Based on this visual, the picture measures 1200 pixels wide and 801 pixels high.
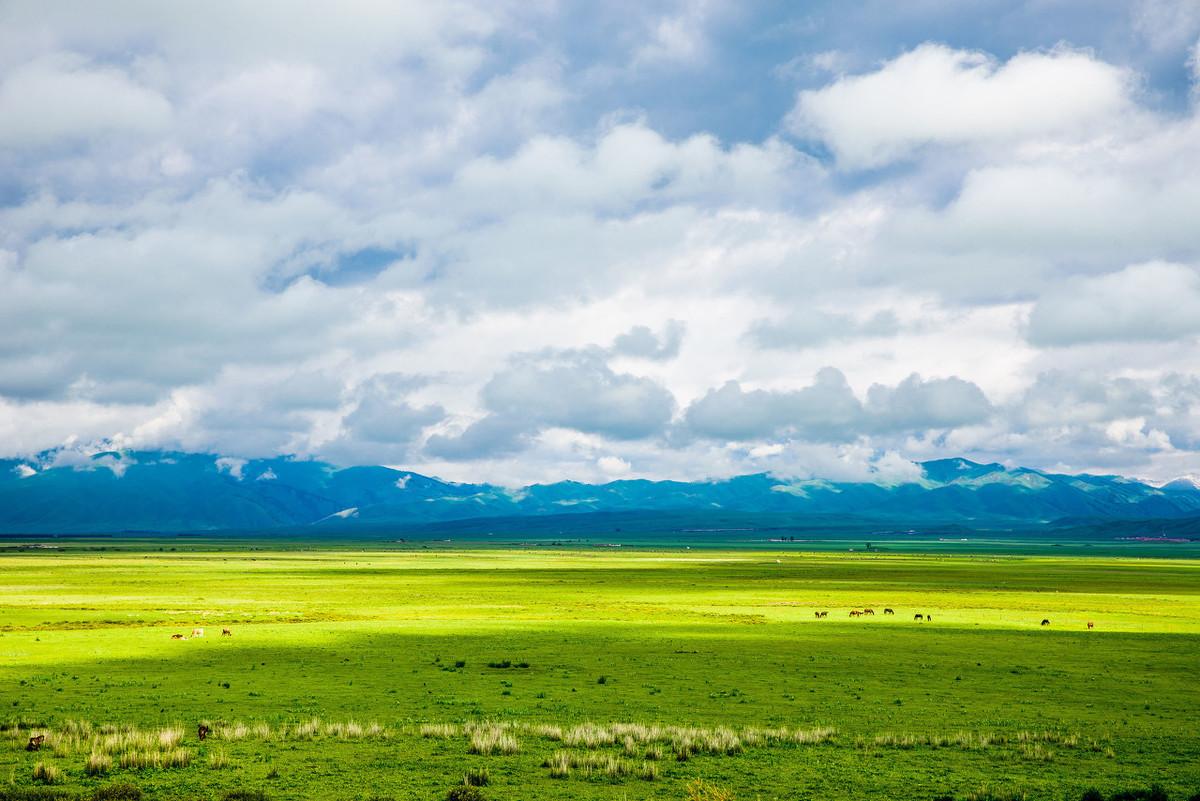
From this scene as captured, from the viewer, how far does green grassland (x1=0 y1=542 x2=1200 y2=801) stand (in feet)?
72.7

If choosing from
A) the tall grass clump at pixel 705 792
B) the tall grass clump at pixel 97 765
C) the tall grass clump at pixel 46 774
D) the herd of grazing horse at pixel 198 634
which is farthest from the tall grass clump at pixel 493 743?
the herd of grazing horse at pixel 198 634

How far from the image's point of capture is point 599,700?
107 feet

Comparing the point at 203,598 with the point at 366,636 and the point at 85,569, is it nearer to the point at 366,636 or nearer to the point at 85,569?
the point at 366,636

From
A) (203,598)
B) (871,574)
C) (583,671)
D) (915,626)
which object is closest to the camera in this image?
(583,671)

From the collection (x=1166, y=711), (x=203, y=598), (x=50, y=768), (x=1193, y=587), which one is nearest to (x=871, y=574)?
(x=1193, y=587)

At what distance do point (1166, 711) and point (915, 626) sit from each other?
29.2 m

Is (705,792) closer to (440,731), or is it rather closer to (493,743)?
(493,743)

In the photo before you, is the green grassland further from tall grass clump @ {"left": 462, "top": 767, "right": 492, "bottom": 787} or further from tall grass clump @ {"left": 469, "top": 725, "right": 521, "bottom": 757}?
tall grass clump @ {"left": 462, "top": 767, "right": 492, "bottom": 787}

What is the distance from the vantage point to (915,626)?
59844 millimetres

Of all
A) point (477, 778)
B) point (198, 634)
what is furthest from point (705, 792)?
point (198, 634)

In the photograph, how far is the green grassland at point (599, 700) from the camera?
2217 centimetres

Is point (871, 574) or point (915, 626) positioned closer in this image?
point (915, 626)

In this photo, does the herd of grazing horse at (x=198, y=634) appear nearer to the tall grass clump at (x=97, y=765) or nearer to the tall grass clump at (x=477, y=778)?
the tall grass clump at (x=97, y=765)

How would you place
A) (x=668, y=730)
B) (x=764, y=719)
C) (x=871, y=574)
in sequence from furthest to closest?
(x=871, y=574) → (x=764, y=719) → (x=668, y=730)
